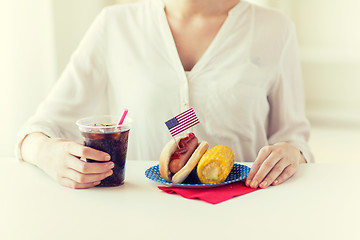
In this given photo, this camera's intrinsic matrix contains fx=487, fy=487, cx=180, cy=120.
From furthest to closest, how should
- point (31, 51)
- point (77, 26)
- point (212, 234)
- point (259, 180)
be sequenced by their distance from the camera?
1. point (77, 26)
2. point (31, 51)
3. point (259, 180)
4. point (212, 234)

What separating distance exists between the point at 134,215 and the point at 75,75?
0.79m

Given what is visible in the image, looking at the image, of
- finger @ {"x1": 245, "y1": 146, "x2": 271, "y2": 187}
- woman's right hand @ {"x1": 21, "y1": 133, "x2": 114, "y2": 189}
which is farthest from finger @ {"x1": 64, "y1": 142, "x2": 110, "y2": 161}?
finger @ {"x1": 245, "y1": 146, "x2": 271, "y2": 187}

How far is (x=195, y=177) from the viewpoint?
1.12m

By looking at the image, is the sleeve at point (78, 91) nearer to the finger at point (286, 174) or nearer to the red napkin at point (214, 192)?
the red napkin at point (214, 192)

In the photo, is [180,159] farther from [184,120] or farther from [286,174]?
[286,174]

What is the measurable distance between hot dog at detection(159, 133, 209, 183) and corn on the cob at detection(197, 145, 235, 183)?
27 mm

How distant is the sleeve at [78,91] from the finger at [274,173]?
2.15ft

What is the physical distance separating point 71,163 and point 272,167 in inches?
18.5

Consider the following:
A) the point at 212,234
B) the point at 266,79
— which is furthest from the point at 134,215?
the point at 266,79

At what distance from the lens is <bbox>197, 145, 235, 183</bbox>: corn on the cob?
108cm

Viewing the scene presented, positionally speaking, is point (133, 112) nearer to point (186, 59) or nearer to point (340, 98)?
point (186, 59)

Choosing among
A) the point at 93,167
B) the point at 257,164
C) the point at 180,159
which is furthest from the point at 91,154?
the point at 257,164

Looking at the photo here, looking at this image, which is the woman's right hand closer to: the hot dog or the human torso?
the hot dog

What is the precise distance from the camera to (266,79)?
1621 millimetres
